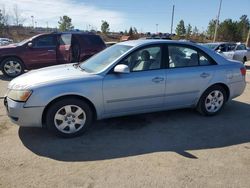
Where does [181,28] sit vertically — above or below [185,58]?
above

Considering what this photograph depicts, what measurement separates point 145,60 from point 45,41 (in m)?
6.36

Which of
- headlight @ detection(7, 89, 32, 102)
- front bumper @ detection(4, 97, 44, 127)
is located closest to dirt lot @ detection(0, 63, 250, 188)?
front bumper @ detection(4, 97, 44, 127)

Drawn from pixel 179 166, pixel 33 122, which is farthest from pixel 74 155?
pixel 179 166

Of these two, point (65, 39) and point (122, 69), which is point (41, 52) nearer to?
point (65, 39)

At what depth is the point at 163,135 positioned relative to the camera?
14.8ft

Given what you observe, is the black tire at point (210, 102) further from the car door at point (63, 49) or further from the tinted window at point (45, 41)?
the tinted window at point (45, 41)

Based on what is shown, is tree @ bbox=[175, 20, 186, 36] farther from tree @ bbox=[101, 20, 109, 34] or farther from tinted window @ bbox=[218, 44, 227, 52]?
tinted window @ bbox=[218, 44, 227, 52]

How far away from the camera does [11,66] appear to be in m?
9.74

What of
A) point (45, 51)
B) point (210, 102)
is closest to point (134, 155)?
point (210, 102)

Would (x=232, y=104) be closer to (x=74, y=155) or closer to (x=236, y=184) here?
(x=236, y=184)

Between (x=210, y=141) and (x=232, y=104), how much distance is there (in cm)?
256

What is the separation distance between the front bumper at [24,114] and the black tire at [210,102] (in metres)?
3.12

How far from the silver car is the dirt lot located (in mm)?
329

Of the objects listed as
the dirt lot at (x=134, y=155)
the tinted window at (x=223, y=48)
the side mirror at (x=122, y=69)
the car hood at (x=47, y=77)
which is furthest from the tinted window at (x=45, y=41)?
the tinted window at (x=223, y=48)
